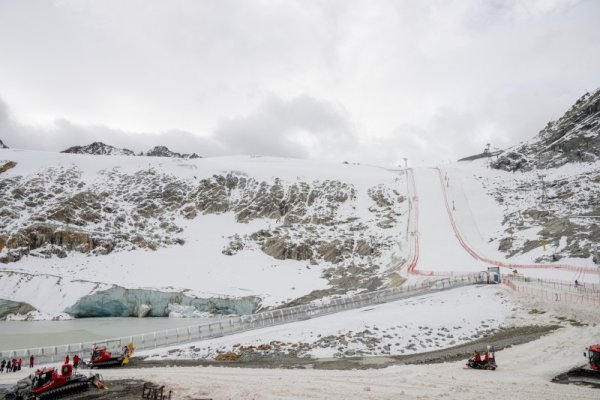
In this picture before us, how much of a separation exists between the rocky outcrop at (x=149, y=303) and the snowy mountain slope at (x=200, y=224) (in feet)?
5.32

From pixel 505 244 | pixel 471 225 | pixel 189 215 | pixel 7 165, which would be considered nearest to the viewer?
pixel 505 244

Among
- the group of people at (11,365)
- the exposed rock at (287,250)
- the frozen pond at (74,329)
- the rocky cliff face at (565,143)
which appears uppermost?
the rocky cliff face at (565,143)

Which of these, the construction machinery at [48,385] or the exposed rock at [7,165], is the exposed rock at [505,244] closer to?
the construction machinery at [48,385]

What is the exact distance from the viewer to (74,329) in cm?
4006

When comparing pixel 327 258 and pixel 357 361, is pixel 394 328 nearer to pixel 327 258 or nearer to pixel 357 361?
pixel 357 361

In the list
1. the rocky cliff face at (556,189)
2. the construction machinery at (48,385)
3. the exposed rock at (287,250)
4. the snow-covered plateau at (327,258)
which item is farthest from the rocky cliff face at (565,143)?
the construction machinery at (48,385)

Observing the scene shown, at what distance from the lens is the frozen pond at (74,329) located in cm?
3547

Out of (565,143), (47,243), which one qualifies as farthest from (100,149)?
(565,143)

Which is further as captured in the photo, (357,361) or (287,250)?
(287,250)

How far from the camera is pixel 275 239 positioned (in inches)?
2461

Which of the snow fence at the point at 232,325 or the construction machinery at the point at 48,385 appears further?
Result: the snow fence at the point at 232,325

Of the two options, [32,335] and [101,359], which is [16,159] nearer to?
[32,335]

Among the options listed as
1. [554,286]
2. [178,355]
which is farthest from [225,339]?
[554,286]

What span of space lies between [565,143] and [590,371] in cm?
7958
